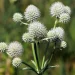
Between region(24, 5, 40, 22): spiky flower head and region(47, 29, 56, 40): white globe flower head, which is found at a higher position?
region(24, 5, 40, 22): spiky flower head

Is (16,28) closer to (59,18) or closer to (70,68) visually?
(70,68)

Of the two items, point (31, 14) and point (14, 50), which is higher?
point (31, 14)

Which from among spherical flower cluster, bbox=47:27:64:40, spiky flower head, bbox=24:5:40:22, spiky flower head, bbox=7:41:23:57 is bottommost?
spiky flower head, bbox=7:41:23:57

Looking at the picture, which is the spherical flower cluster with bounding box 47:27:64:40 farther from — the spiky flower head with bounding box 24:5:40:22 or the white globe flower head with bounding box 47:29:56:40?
the spiky flower head with bounding box 24:5:40:22

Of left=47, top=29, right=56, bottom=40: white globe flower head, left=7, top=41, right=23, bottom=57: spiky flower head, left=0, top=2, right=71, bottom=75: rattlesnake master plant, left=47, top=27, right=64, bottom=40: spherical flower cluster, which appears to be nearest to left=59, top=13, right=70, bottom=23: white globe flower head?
left=0, top=2, right=71, bottom=75: rattlesnake master plant

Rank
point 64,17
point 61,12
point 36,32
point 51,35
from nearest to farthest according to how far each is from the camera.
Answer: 1. point 51,35
2. point 36,32
3. point 64,17
4. point 61,12

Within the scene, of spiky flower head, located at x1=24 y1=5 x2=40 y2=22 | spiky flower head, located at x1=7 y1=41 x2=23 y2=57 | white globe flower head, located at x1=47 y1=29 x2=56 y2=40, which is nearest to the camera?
white globe flower head, located at x1=47 y1=29 x2=56 y2=40

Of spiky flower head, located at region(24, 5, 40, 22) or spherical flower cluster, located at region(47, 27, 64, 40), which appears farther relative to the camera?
spiky flower head, located at region(24, 5, 40, 22)

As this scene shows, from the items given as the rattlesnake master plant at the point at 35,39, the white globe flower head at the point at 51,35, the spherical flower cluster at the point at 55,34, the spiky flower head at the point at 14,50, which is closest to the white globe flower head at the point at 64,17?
the rattlesnake master plant at the point at 35,39

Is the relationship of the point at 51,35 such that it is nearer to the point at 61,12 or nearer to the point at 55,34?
the point at 55,34

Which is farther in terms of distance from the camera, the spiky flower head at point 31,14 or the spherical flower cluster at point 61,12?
the spherical flower cluster at point 61,12

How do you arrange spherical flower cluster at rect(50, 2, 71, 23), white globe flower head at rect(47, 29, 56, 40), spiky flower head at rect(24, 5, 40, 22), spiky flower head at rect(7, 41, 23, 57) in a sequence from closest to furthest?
white globe flower head at rect(47, 29, 56, 40) → spiky flower head at rect(7, 41, 23, 57) → spiky flower head at rect(24, 5, 40, 22) → spherical flower cluster at rect(50, 2, 71, 23)

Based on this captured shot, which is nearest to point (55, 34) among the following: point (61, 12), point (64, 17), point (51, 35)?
point (51, 35)

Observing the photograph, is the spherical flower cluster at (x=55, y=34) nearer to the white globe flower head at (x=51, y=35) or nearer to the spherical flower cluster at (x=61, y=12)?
the white globe flower head at (x=51, y=35)
